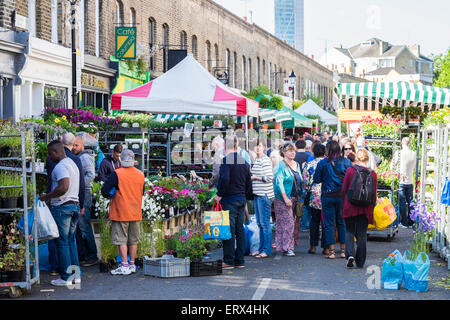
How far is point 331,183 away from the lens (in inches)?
470

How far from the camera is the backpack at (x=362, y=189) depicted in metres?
10.4

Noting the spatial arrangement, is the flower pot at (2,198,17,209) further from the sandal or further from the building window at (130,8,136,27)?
the building window at (130,8,136,27)

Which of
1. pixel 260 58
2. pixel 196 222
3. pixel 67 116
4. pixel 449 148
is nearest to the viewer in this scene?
pixel 449 148

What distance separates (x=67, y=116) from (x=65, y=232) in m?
6.55

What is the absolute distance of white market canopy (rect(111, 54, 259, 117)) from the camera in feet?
51.9

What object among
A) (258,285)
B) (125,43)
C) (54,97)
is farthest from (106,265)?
(125,43)

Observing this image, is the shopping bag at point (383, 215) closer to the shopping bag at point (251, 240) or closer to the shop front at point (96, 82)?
the shopping bag at point (251, 240)


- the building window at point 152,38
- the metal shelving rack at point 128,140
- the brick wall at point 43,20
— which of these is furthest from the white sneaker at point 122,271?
the building window at point 152,38

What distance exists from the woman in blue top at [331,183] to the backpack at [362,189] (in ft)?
4.41

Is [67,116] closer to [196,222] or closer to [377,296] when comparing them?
[196,222]

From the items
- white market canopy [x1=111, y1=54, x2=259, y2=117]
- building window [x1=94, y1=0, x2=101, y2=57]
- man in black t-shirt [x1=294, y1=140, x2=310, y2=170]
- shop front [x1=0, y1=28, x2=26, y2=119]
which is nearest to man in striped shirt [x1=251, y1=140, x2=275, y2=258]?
man in black t-shirt [x1=294, y1=140, x2=310, y2=170]

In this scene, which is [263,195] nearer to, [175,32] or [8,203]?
[8,203]
